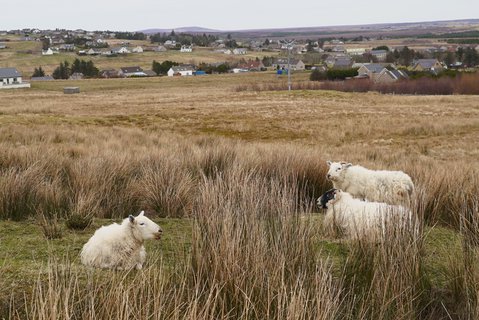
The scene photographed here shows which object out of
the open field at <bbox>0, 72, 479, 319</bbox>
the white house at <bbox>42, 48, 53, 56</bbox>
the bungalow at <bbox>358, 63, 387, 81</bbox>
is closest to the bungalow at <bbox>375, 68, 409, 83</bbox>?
the bungalow at <bbox>358, 63, 387, 81</bbox>

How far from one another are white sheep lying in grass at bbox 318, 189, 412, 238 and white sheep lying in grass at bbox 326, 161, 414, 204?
1.71 metres

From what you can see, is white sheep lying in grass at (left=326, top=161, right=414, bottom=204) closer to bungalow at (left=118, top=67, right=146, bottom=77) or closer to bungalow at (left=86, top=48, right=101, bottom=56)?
bungalow at (left=118, top=67, right=146, bottom=77)

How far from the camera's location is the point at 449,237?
6.59 m

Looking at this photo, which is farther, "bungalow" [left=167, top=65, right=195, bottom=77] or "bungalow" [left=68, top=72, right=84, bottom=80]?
"bungalow" [left=167, top=65, right=195, bottom=77]

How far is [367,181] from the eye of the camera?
10.1 m

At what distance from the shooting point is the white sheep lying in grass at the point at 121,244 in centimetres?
529

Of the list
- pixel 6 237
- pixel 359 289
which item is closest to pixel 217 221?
pixel 359 289

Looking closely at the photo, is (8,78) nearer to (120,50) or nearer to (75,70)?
(75,70)

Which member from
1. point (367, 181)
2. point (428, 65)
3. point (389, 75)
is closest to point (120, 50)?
point (428, 65)

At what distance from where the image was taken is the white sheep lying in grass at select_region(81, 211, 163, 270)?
5285mm

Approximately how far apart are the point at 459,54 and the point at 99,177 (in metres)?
132

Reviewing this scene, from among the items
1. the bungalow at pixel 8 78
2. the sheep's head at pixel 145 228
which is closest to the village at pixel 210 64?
the bungalow at pixel 8 78

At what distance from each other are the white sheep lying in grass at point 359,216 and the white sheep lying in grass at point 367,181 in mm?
1712

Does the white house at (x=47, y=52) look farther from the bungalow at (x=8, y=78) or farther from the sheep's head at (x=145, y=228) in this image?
the sheep's head at (x=145, y=228)
